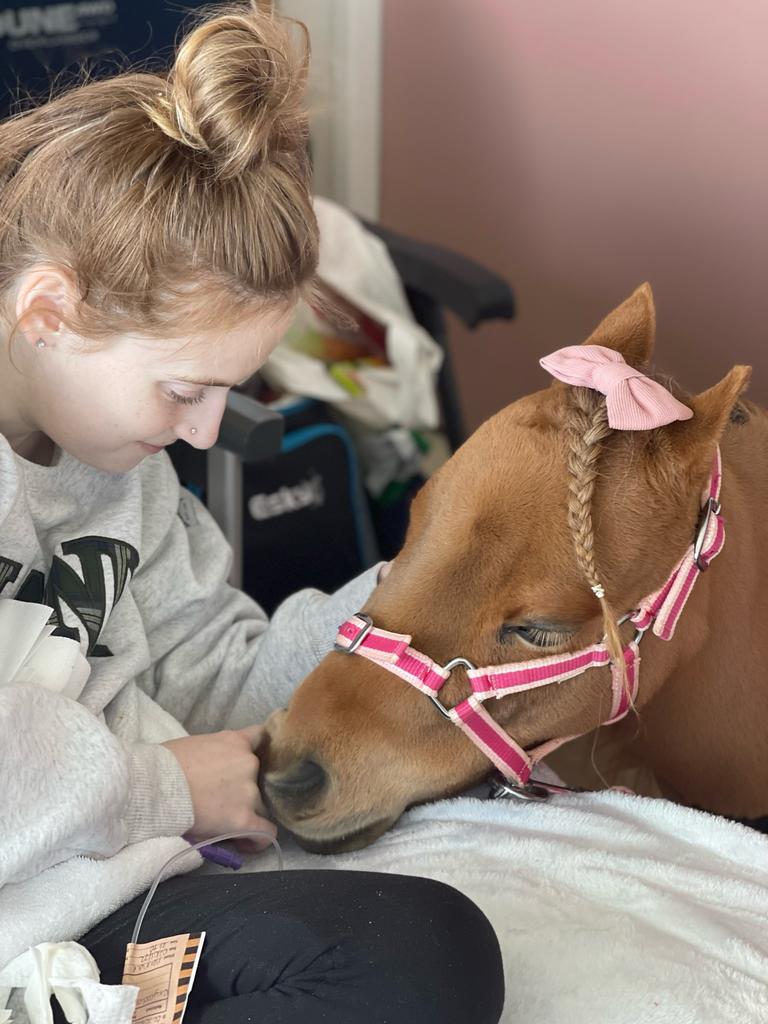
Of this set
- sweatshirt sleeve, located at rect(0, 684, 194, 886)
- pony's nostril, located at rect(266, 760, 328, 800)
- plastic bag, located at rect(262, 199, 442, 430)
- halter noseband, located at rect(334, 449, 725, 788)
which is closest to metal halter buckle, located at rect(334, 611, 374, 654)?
halter noseband, located at rect(334, 449, 725, 788)

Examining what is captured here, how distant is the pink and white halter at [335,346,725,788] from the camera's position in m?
0.96

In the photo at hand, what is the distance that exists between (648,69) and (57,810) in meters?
1.50

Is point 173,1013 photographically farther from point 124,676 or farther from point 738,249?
point 738,249

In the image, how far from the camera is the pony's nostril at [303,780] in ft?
3.18

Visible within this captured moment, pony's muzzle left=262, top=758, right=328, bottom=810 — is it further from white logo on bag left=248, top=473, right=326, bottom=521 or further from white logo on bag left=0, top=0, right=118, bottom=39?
white logo on bag left=0, top=0, right=118, bottom=39

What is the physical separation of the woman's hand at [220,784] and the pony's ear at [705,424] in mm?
456

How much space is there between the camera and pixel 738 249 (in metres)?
1.78

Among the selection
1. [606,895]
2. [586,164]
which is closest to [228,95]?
[606,895]

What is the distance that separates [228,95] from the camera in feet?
3.08

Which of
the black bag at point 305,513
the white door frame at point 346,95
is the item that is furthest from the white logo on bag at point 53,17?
the black bag at point 305,513

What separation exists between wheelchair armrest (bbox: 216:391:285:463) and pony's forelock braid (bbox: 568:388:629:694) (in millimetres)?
499

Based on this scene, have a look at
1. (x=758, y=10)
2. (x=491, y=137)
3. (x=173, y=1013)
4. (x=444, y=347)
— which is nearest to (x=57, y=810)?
(x=173, y=1013)

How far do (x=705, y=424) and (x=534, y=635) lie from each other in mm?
219

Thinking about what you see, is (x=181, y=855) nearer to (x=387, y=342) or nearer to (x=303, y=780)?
(x=303, y=780)
